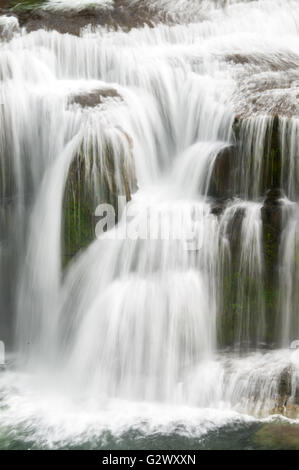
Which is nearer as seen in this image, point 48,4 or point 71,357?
point 71,357

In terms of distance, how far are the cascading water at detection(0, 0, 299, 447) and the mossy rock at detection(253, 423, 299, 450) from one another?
230 mm

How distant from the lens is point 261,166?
23.5 ft

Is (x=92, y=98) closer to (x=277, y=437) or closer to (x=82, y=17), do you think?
(x=82, y=17)

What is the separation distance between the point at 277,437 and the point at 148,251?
272 cm

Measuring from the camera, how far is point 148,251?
6.79 m

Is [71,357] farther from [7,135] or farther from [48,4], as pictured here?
[48,4]

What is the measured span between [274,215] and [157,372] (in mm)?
2448

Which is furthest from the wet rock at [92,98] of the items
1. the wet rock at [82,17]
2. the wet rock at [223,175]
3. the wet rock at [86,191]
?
the wet rock at [82,17]

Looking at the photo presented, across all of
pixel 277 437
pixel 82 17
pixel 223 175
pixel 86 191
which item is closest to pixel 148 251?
pixel 86 191

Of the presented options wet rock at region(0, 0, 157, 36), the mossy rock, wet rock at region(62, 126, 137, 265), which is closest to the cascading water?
wet rock at region(62, 126, 137, 265)

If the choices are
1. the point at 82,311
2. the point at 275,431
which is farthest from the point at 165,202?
the point at 275,431

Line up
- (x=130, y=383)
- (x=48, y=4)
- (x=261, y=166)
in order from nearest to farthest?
(x=130, y=383), (x=261, y=166), (x=48, y=4)

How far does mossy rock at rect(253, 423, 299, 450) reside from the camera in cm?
518

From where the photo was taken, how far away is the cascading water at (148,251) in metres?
6.08
